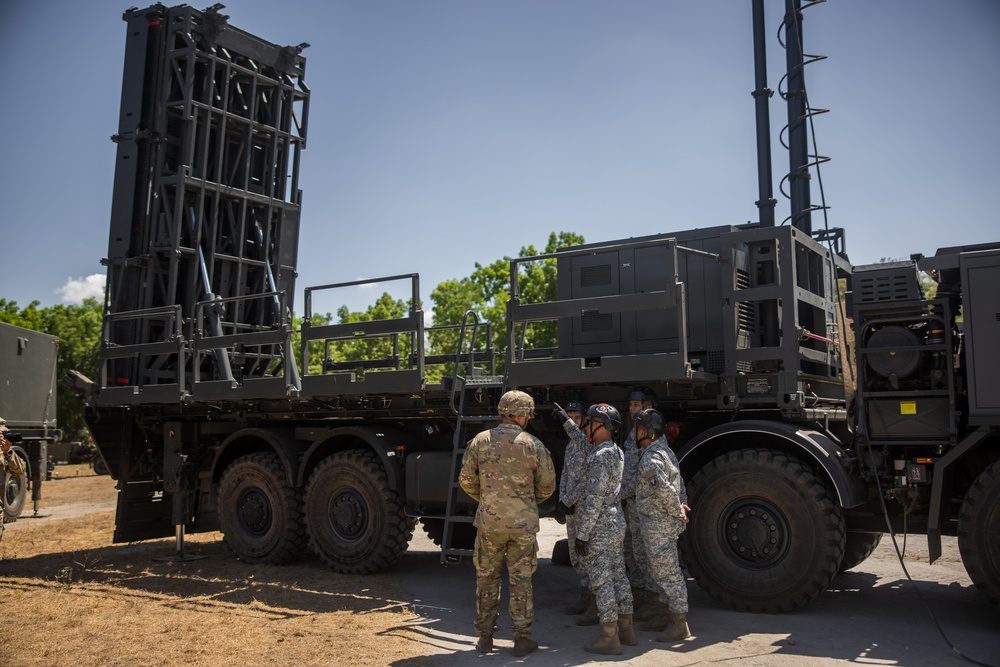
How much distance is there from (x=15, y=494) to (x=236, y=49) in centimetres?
905

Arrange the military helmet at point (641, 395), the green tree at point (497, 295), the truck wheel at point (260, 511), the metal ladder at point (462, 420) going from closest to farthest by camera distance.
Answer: the military helmet at point (641, 395) < the metal ladder at point (462, 420) < the truck wheel at point (260, 511) < the green tree at point (497, 295)

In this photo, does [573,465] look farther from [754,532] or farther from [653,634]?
[754,532]

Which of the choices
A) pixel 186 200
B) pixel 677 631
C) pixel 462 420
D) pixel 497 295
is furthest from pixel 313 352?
pixel 677 631

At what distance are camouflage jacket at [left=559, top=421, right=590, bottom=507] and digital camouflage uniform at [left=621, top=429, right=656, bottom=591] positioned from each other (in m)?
0.40

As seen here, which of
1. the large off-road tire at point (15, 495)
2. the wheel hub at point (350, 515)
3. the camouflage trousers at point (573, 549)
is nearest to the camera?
the camouflage trousers at point (573, 549)

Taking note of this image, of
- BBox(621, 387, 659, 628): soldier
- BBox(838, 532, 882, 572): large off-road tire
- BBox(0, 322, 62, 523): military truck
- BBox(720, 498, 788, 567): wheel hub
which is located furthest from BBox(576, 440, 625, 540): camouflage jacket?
BBox(0, 322, 62, 523): military truck

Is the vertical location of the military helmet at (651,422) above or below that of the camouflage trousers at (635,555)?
above

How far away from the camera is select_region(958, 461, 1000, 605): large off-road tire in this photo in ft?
19.8

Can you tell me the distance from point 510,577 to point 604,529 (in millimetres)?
753

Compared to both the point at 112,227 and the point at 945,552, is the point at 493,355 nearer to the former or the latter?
the point at 112,227

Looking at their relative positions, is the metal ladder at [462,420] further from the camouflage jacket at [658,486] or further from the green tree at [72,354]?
the green tree at [72,354]

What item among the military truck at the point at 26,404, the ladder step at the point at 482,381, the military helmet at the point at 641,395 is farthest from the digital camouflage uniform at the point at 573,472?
the military truck at the point at 26,404

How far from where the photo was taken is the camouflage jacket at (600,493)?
20.1ft

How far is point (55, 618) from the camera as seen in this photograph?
7387 mm
